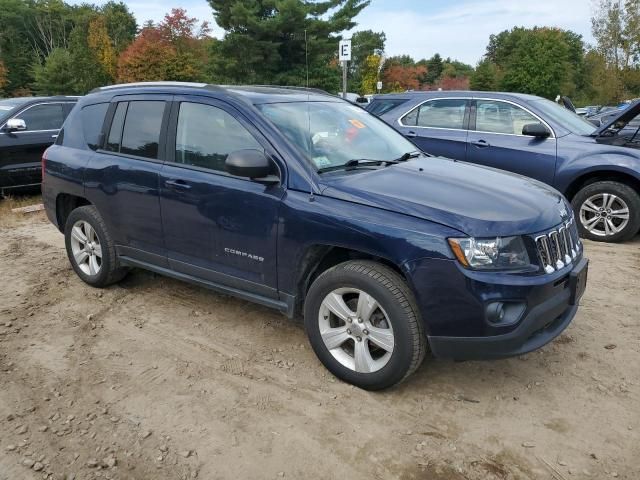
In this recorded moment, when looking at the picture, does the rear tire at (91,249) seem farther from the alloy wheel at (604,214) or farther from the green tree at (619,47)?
the green tree at (619,47)

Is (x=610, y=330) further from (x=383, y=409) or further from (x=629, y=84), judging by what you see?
(x=629, y=84)

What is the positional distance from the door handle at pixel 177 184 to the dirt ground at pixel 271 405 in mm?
1084

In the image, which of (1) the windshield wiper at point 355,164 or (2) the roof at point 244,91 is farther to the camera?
(2) the roof at point 244,91

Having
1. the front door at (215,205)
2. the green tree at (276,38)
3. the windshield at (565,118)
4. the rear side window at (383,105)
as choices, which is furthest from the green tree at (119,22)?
the front door at (215,205)

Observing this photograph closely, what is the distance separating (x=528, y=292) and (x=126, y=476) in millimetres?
2214

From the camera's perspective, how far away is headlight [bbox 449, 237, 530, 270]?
9.12ft

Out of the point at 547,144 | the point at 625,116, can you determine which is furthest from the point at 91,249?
the point at 625,116

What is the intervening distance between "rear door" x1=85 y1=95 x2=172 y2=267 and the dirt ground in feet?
2.00

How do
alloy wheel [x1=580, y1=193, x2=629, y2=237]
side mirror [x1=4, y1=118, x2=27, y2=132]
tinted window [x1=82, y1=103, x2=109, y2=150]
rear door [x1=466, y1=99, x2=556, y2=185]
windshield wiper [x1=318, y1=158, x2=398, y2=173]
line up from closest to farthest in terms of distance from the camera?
windshield wiper [x1=318, y1=158, x2=398, y2=173]
tinted window [x1=82, y1=103, x2=109, y2=150]
alloy wheel [x1=580, y1=193, x2=629, y2=237]
rear door [x1=466, y1=99, x2=556, y2=185]
side mirror [x1=4, y1=118, x2=27, y2=132]

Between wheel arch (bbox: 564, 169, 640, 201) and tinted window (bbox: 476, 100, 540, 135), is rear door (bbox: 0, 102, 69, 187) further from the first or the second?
wheel arch (bbox: 564, 169, 640, 201)

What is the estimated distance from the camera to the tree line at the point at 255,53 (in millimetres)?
30422

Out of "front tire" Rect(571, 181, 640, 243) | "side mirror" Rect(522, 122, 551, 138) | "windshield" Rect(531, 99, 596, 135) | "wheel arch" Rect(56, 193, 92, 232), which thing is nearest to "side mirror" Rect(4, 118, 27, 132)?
"wheel arch" Rect(56, 193, 92, 232)

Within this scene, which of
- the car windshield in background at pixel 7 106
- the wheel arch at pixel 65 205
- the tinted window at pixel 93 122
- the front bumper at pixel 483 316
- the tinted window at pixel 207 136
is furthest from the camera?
the car windshield in background at pixel 7 106

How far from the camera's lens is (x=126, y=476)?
254 cm
